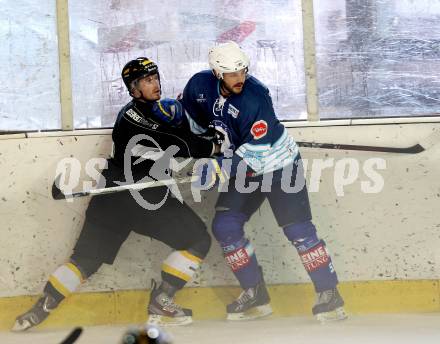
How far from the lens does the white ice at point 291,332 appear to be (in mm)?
3355

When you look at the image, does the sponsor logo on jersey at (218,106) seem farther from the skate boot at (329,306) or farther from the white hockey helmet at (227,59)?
the skate boot at (329,306)

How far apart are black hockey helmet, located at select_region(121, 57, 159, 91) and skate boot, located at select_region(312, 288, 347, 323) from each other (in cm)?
134

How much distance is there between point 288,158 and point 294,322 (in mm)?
786

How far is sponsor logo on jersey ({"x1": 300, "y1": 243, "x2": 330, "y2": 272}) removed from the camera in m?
3.89

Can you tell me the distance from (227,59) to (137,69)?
0.44 metres

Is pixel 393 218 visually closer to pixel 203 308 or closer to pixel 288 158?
pixel 288 158

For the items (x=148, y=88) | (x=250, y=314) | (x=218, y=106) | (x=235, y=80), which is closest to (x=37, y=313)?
(x=250, y=314)

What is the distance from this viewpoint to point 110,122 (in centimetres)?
425

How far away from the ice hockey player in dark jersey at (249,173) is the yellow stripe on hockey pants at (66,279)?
69cm

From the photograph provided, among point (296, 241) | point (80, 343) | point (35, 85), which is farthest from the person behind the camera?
point (35, 85)

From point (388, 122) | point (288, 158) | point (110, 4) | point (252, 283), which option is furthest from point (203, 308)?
point (110, 4)

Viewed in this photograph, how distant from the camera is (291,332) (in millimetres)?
3609

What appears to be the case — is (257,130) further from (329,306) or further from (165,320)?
(165,320)

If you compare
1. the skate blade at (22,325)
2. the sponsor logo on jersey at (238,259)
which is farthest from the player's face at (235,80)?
the skate blade at (22,325)
